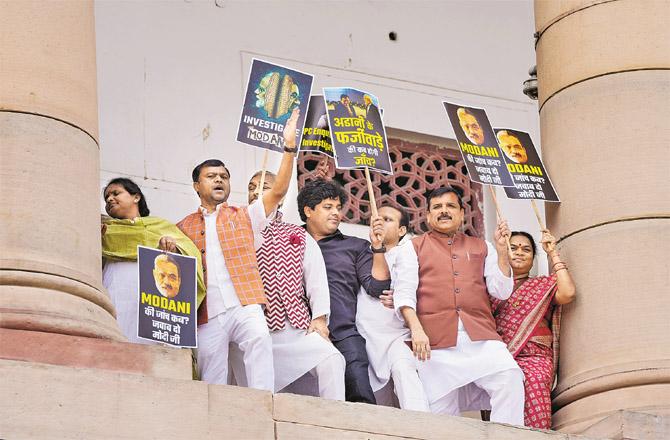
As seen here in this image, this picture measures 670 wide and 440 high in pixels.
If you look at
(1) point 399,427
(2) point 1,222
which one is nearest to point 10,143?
(2) point 1,222

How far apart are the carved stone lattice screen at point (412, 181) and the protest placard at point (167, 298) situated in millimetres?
4530

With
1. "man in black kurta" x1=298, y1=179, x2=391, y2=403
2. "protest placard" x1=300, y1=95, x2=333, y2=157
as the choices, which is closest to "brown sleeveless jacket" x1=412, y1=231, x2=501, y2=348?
"man in black kurta" x1=298, y1=179, x2=391, y2=403

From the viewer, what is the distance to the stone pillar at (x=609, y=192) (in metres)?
12.6

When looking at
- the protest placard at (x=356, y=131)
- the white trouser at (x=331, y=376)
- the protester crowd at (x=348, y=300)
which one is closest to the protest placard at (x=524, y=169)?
the protester crowd at (x=348, y=300)

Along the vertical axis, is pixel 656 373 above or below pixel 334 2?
below

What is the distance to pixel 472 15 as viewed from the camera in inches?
702

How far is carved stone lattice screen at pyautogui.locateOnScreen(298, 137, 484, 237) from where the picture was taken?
16594 mm

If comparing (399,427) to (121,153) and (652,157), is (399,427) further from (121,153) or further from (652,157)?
(121,153)

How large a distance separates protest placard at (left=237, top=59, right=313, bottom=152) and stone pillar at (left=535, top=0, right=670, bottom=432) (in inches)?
66.8

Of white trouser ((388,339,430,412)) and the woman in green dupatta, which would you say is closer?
white trouser ((388,339,430,412))

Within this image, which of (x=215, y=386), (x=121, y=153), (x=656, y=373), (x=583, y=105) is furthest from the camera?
(x=121, y=153)

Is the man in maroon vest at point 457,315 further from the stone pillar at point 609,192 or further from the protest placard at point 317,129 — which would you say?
the protest placard at point 317,129

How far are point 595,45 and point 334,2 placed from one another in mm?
4131

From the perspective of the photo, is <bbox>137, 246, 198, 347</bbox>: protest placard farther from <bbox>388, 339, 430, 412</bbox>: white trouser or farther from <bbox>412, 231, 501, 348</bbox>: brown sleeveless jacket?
<bbox>412, 231, 501, 348</bbox>: brown sleeveless jacket
